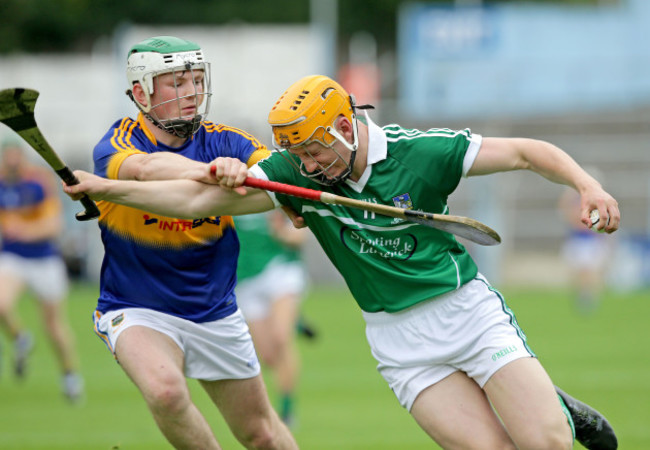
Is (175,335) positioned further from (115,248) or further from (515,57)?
(515,57)

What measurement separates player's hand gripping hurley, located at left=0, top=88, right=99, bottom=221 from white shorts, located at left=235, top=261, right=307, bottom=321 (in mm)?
4467

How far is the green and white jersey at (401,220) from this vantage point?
15.9 ft

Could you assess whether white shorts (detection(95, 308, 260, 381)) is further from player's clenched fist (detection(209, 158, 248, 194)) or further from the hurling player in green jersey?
player's clenched fist (detection(209, 158, 248, 194))

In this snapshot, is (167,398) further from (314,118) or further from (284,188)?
(314,118)

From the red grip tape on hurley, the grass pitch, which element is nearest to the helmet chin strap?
the red grip tape on hurley

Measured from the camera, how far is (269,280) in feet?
31.4

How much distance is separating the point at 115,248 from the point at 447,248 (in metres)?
1.76

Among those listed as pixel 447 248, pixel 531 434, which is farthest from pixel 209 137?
pixel 531 434

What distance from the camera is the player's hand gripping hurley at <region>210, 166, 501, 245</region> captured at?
4672 millimetres

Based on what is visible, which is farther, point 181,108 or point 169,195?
point 181,108

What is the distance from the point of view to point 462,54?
34.9 meters

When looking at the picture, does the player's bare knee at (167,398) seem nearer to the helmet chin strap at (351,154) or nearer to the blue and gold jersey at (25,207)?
the helmet chin strap at (351,154)

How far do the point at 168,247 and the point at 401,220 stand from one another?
1.32m

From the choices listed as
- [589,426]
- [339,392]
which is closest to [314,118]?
[589,426]
